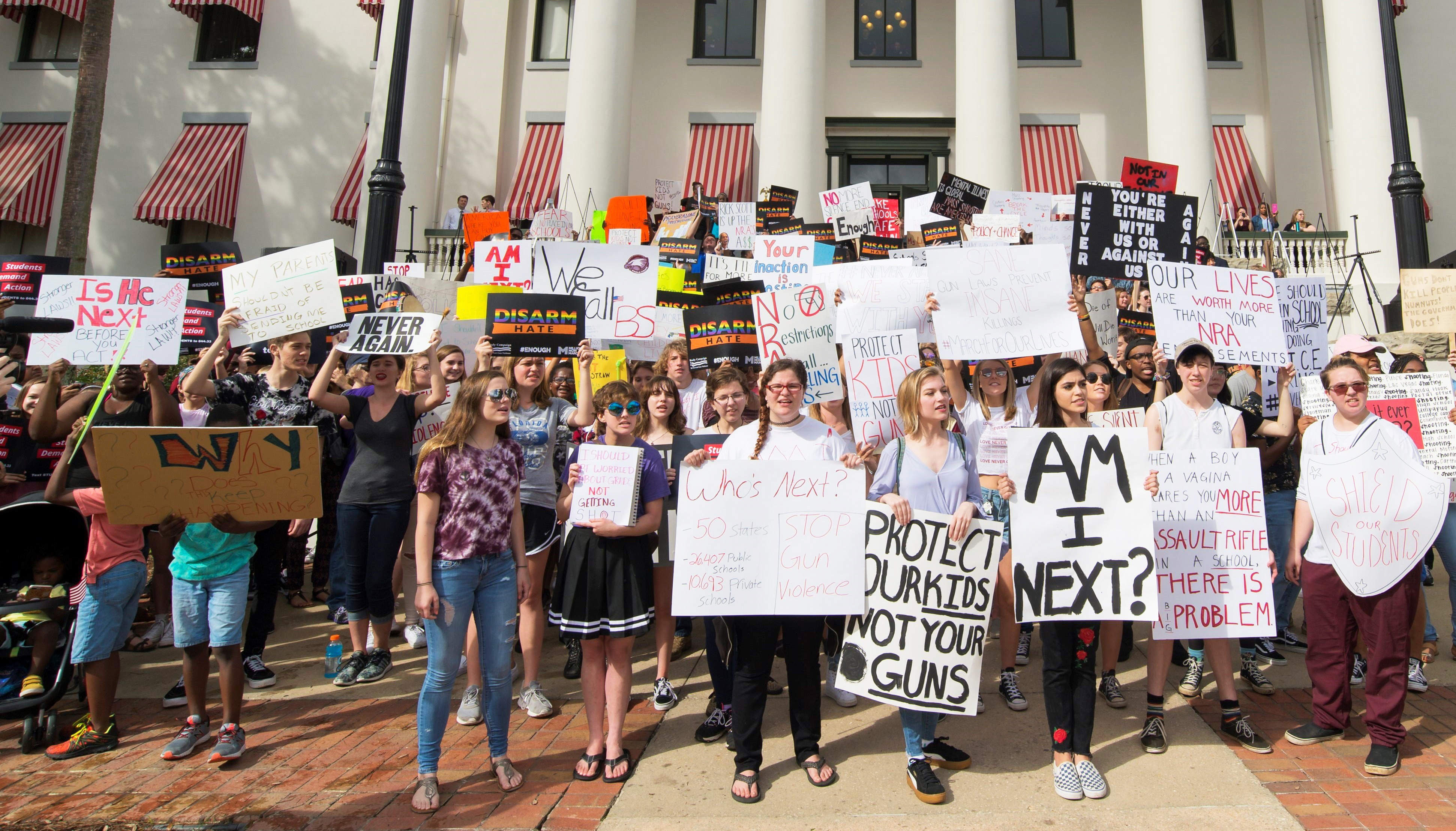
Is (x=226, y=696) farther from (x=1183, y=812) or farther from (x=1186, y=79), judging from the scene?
(x=1186, y=79)

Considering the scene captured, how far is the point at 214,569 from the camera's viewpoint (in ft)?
15.3

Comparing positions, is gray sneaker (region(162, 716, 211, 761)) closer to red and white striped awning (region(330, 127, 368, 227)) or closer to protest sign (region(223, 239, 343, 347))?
protest sign (region(223, 239, 343, 347))

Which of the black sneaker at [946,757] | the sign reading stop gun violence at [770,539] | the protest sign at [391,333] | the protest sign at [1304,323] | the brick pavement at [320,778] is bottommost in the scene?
the brick pavement at [320,778]

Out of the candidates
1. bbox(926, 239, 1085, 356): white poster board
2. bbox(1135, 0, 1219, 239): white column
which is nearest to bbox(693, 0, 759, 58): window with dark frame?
bbox(1135, 0, 1219, 239): white column

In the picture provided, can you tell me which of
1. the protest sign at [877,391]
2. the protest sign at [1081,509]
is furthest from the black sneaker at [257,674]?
the protest sign at [1081,509]

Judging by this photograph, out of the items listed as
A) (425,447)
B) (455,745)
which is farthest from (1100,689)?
(425,447)

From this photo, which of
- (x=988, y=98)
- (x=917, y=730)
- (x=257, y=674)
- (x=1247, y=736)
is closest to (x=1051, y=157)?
(x=988, y=98)

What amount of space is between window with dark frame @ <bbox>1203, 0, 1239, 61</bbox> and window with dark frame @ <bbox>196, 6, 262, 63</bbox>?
22152 mm

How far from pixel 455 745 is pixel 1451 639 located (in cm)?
674

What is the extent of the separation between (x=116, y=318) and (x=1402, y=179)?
13.3m

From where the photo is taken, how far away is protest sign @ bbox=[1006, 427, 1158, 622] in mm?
4145

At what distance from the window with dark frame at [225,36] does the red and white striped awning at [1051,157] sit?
60.3 ft

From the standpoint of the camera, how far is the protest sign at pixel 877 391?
18.1 ft

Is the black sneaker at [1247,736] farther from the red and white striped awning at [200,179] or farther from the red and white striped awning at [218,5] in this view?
the red and white striped awning at [218,5]
